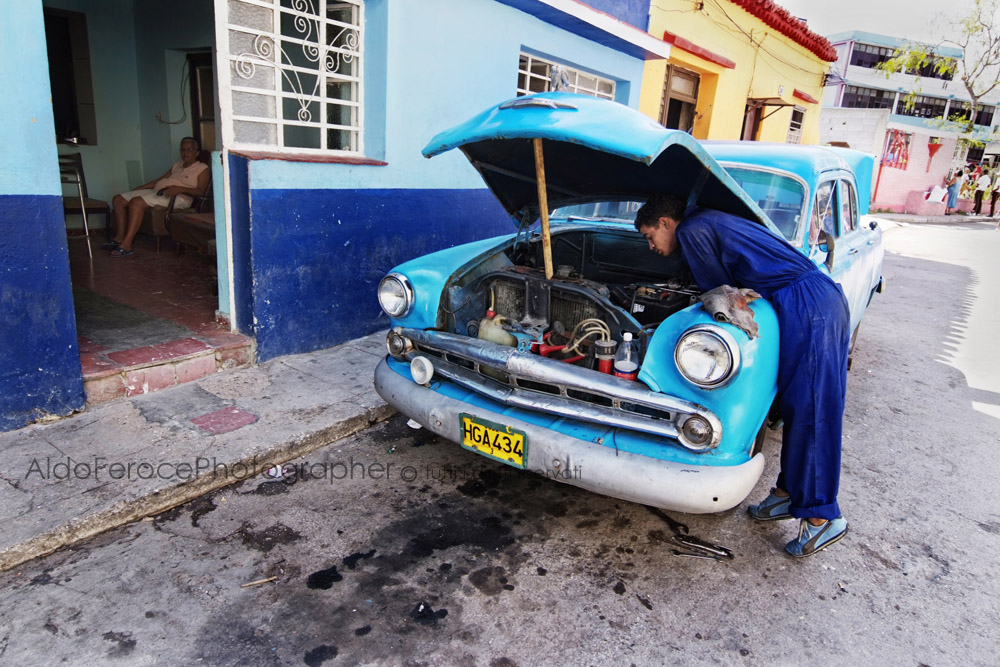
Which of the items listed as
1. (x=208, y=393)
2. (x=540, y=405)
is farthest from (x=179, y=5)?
(x=540, y=405)

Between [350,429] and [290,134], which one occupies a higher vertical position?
[290,134]

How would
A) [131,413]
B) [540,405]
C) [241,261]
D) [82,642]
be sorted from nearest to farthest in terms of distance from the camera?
[82,642], [540,405], [131,413], [241,261]

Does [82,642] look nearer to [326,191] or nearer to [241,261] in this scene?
[241,261]

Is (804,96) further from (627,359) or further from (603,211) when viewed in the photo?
(627,359)

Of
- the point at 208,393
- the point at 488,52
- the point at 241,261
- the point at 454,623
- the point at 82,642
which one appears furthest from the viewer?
the point at 488,52

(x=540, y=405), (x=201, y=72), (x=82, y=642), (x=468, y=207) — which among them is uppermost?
(x=201, y=72)

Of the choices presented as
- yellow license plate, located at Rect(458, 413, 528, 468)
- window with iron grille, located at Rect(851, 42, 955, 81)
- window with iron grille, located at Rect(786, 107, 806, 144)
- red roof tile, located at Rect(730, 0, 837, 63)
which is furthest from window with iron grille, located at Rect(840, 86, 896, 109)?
yellow license plate, located at Rect(458, 413, 528, 468)

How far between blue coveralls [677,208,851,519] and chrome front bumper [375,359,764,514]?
286 millimetres

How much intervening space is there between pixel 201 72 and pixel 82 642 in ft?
22.3

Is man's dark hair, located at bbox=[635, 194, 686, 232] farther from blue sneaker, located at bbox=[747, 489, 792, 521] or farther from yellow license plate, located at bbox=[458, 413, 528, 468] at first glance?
Result: blue sneaker, located at bbox=[747, 489, 792, 521]

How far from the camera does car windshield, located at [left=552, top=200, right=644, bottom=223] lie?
4074 mm

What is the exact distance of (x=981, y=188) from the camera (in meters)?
29.3

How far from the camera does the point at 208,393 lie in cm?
388

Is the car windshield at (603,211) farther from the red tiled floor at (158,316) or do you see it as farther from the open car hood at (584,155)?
the red tiled floor at (158,316)
